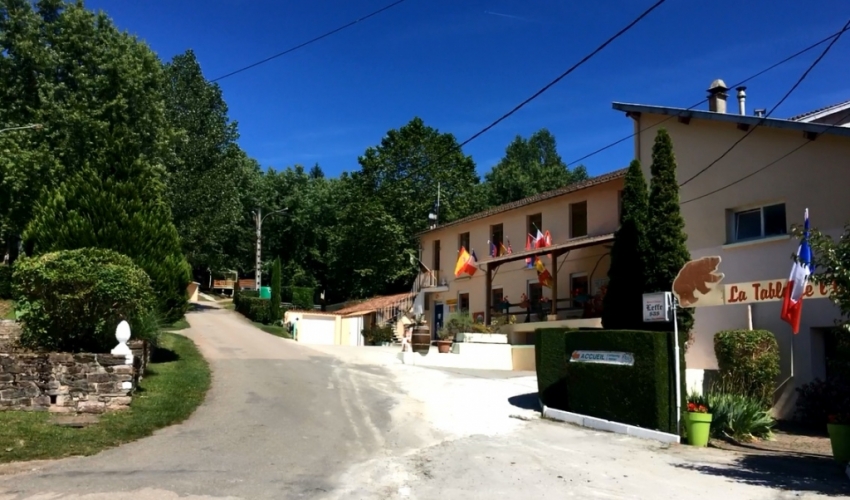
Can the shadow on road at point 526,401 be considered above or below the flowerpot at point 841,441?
below

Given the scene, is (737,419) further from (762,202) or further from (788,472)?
(762,202)

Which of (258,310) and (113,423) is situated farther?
(258,310)

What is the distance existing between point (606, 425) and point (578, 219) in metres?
16.5

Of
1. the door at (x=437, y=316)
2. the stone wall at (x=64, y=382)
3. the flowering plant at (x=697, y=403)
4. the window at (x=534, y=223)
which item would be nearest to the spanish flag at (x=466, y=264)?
the window at (x=534, y=223)

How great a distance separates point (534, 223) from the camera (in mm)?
30938

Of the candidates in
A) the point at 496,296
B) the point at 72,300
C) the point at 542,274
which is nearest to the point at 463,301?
the point at 496,296

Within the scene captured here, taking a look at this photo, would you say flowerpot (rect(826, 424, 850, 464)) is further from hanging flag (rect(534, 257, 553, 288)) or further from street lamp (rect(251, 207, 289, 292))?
street lamp (rect(251, 207, 289, 292))

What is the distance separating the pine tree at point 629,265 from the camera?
16984 mm

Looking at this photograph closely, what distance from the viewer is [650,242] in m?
16.3

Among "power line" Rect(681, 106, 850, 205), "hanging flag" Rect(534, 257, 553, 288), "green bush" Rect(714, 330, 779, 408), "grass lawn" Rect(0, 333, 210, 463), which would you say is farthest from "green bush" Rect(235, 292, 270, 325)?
"green bush" Rect(714, 330, 779, 408)

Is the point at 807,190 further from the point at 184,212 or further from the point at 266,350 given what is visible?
the point at 184,212

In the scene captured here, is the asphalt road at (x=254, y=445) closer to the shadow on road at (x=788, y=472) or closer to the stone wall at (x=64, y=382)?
the stone wall at (x=64, y=382)

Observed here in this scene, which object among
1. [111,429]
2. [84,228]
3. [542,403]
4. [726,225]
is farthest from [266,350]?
[726,225]

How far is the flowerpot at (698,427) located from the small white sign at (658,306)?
1.90 m
